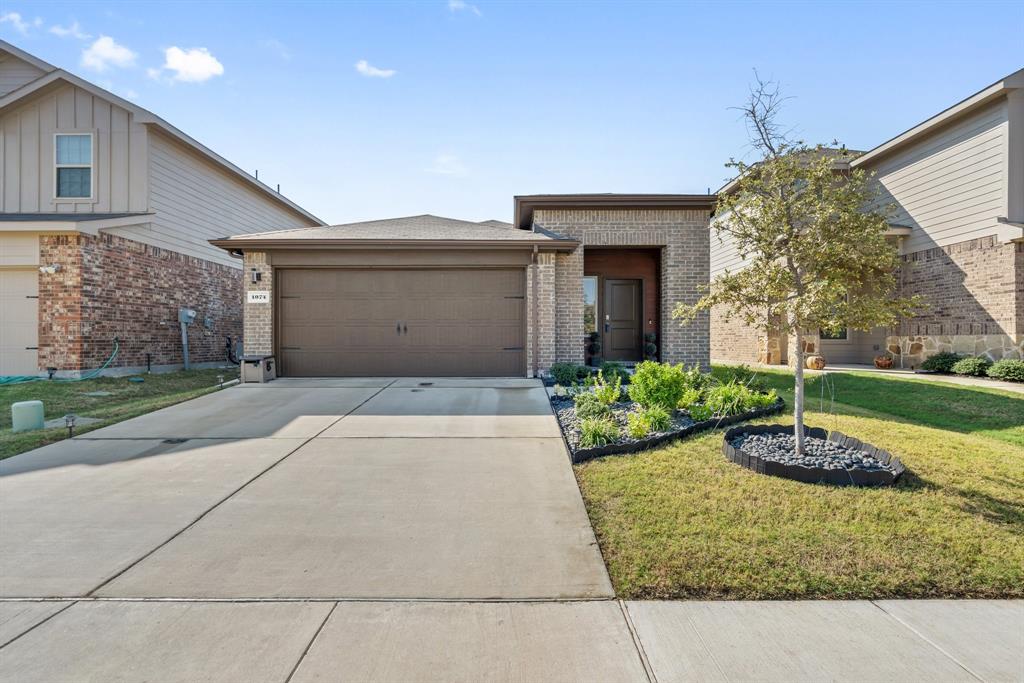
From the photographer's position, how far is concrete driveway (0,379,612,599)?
306cm

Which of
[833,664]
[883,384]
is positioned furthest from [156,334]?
[883,384]

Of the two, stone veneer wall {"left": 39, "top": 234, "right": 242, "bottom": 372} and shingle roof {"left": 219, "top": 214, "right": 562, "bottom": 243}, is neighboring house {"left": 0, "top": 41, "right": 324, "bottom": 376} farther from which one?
shingle roof {"left": 219, "top": 214, "right": 562, "bottom": 243}

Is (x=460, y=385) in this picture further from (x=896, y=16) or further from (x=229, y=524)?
(x=896, y=16)

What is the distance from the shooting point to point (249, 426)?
6.54 m

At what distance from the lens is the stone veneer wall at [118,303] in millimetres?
10672

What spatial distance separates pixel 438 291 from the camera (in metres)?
10.4

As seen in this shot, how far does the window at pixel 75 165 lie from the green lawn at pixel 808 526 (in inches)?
536

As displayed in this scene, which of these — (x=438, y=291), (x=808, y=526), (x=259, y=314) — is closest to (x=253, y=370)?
(x=259, y=314)

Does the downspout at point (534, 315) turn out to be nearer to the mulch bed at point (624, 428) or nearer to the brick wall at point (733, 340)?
the mulch bed at point (624, 428)

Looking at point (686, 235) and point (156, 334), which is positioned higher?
point (686, 235)

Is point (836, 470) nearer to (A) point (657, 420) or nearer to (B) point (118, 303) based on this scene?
(A) point (657, 420)

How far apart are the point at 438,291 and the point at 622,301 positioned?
4.60m

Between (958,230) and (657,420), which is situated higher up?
(958,230)

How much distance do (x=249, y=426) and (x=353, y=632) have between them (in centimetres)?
473
